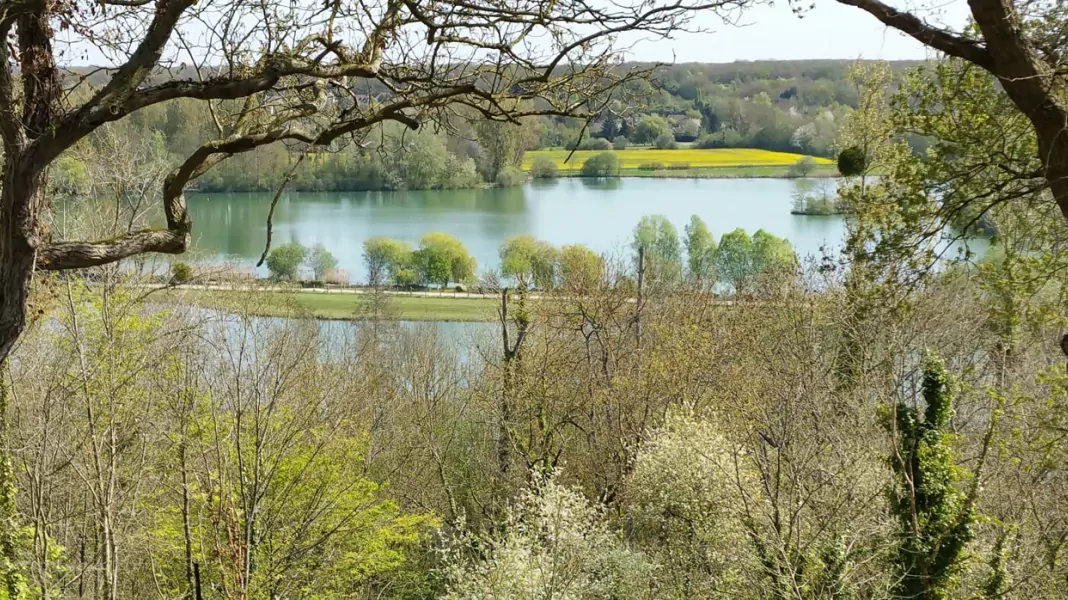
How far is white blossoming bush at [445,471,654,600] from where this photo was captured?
9.59m

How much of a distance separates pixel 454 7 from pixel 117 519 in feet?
26.2

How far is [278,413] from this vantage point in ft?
40.0

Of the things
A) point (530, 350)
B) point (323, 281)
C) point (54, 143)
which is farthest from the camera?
point (323, 281)

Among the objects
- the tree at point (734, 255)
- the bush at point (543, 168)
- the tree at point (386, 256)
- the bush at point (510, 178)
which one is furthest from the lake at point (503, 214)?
the tree at point (734, 255)

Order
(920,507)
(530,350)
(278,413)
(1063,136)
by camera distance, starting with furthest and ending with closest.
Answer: (530,350), (278,413), (920,507), (1063,136)

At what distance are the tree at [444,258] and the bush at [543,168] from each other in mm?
6516

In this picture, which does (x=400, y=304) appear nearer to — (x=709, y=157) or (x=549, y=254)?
(x=549, y=254)

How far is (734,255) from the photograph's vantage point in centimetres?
3434

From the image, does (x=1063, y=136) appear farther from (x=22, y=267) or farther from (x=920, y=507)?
(x=920, y=507)

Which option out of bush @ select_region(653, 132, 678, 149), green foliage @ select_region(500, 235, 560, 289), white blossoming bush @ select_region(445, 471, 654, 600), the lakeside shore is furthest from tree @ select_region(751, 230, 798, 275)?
bush @ select_region(653, 132, 678, 149)

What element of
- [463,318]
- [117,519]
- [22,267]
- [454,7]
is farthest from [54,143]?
[463,318]

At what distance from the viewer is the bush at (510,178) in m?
46.0

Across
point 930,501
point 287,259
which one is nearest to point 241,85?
point 930,501

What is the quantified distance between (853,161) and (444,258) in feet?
98.2
